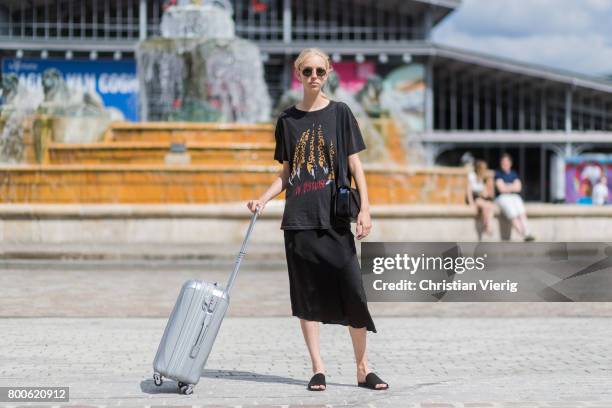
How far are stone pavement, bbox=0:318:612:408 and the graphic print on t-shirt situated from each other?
1060mm

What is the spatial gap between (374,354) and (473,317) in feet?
8.28

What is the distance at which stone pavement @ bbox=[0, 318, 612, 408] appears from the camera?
5.53m

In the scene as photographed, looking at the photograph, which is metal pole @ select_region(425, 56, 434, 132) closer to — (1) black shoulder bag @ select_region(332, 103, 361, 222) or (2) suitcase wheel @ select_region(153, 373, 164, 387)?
(1) black shoulder bag @ select_region(332, 103, 361, 222)

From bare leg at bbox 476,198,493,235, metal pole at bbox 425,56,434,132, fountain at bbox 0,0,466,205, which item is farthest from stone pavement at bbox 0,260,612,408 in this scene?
metal pole at bbox 425,56,434,132

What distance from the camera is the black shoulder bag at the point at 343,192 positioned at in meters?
5.52

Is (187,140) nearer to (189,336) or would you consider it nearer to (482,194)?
(482,194)

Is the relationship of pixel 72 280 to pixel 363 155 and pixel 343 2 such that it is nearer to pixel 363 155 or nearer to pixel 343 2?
pixel 363 155

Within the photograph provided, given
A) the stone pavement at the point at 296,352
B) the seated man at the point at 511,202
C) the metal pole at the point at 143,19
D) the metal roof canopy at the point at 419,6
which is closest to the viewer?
the stone pavement at the point at 296,352

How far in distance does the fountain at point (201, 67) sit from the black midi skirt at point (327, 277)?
2173cm

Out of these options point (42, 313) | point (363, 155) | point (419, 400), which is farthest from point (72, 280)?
point (363, 155)

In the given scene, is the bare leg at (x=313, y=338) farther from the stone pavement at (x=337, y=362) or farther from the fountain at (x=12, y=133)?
the fountain at (x=12, y=133)

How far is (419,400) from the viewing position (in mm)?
5441

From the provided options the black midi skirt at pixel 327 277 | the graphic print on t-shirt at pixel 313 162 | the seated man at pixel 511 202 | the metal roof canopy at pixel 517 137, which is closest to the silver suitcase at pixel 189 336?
the black midi skirt at pixel 327 277

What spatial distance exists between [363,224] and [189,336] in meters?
1.02
